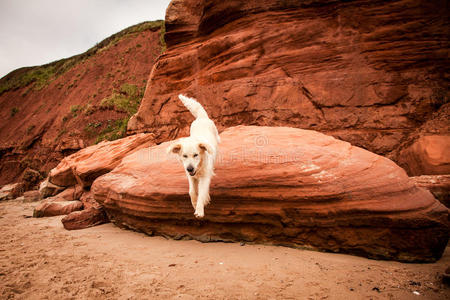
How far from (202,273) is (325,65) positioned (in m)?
8.82

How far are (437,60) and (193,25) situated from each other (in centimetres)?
1045

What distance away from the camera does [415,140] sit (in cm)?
759

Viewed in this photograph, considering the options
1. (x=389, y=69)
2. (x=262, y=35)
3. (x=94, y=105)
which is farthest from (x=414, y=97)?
(x=94, y=105)

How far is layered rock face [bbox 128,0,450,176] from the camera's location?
26.6ft

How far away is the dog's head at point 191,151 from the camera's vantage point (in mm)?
4184

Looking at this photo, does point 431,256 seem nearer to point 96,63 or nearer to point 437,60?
point 437,60

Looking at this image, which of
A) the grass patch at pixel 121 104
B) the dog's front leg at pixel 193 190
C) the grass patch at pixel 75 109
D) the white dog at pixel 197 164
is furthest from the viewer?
the grass patch at pixel 75 109

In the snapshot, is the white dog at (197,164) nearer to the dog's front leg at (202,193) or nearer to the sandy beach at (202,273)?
the dog's front leg at (202,193)

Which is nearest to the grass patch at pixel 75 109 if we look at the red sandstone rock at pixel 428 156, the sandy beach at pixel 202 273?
the sandy beach at pixel 202 273

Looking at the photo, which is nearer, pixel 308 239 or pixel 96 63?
pixel 308 239

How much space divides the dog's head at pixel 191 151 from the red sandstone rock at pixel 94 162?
235 inches

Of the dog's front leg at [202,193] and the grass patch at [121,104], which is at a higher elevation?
the grass patch at [121,104]

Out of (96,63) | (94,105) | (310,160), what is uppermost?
(96,63)

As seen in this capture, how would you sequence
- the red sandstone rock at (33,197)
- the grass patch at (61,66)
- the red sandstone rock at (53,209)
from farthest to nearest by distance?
the grass patch at (61,66), the red sandstone rock at (33,197), the red sandstone rock at (53,209)
